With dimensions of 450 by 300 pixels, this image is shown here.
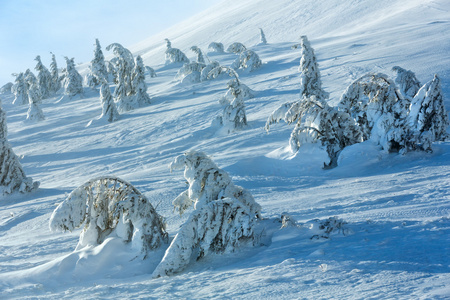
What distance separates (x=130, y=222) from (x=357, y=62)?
2128cm

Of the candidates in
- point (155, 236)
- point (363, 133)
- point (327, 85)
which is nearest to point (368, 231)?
A: point (155, 236)

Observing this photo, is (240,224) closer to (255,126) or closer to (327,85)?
(255,126)

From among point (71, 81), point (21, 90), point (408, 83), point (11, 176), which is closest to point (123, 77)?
point (71, 81)

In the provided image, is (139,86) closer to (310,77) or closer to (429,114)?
(310,77)

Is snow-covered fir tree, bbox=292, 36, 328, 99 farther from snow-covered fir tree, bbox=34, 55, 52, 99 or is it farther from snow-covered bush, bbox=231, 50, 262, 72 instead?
snow-covered fir tree, bbox=34, 55, 52, 99

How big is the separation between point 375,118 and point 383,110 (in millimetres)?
312

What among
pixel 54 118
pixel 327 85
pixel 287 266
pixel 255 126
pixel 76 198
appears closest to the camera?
pixel 287 266

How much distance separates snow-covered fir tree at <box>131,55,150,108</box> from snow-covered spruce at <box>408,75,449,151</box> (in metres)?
21.7

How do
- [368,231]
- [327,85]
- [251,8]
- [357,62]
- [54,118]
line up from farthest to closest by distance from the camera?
1. [251,8]
2. [54,118]
3. [357,62]
4. [327,85]
5. [368,231]

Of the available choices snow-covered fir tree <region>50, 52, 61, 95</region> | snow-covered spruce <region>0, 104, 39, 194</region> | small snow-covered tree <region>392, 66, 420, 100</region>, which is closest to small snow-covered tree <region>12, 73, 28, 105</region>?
snow-covered fir tree <region>50, 52, 61, 95</region>

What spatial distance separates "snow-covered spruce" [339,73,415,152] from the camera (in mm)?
10023

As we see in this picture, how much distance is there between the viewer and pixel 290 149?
12.3 metres

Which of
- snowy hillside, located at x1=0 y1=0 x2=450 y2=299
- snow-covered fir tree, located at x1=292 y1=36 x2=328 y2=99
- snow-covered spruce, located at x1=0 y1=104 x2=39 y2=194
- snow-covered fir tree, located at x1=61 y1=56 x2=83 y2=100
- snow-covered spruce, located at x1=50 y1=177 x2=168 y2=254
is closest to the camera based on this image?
snowy hillside, located at x1=0 y1=0 x2=450 y2=299

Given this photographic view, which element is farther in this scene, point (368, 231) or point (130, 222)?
point (130, 222)
